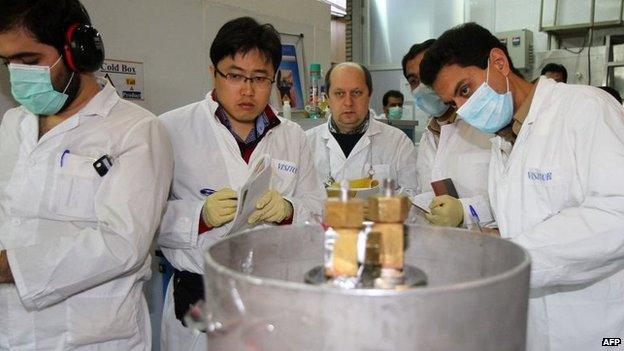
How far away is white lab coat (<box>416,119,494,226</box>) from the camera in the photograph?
174cm

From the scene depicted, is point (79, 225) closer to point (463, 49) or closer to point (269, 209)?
point (269, 209)

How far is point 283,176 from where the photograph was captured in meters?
1.59

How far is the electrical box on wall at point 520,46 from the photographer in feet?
17.4

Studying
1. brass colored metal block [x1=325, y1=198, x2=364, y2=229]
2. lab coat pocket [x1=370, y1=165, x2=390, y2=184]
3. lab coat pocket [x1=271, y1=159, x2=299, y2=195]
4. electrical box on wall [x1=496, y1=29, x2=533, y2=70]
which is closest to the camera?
brass colored metal block [x1=325, y1=198, x2=364, y2=229]

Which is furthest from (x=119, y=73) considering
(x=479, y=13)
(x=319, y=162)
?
(x=479, y=13)

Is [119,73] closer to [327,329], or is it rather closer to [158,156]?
[158,156]

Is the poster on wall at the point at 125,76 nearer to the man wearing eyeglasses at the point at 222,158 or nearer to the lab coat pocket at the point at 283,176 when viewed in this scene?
the man wearing eyeglasses at the point at 222,158

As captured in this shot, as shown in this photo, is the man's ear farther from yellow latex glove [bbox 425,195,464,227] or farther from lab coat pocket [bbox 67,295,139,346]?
lab coat pocket [bbox 67,295,139,346]

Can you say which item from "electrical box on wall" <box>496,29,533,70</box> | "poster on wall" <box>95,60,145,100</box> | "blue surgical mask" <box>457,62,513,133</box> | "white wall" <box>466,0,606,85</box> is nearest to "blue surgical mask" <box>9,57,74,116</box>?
"poster on wall" <box>95,60,145,100</box>

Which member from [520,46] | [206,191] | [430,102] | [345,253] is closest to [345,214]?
[345,253]

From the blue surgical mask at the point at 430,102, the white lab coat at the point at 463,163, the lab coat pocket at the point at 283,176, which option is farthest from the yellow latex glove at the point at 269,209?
the blue surgical mask at the point at 430,102

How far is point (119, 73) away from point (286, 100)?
96cm

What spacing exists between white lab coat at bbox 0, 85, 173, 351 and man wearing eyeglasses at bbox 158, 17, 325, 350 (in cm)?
19

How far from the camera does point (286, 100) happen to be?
256cm
